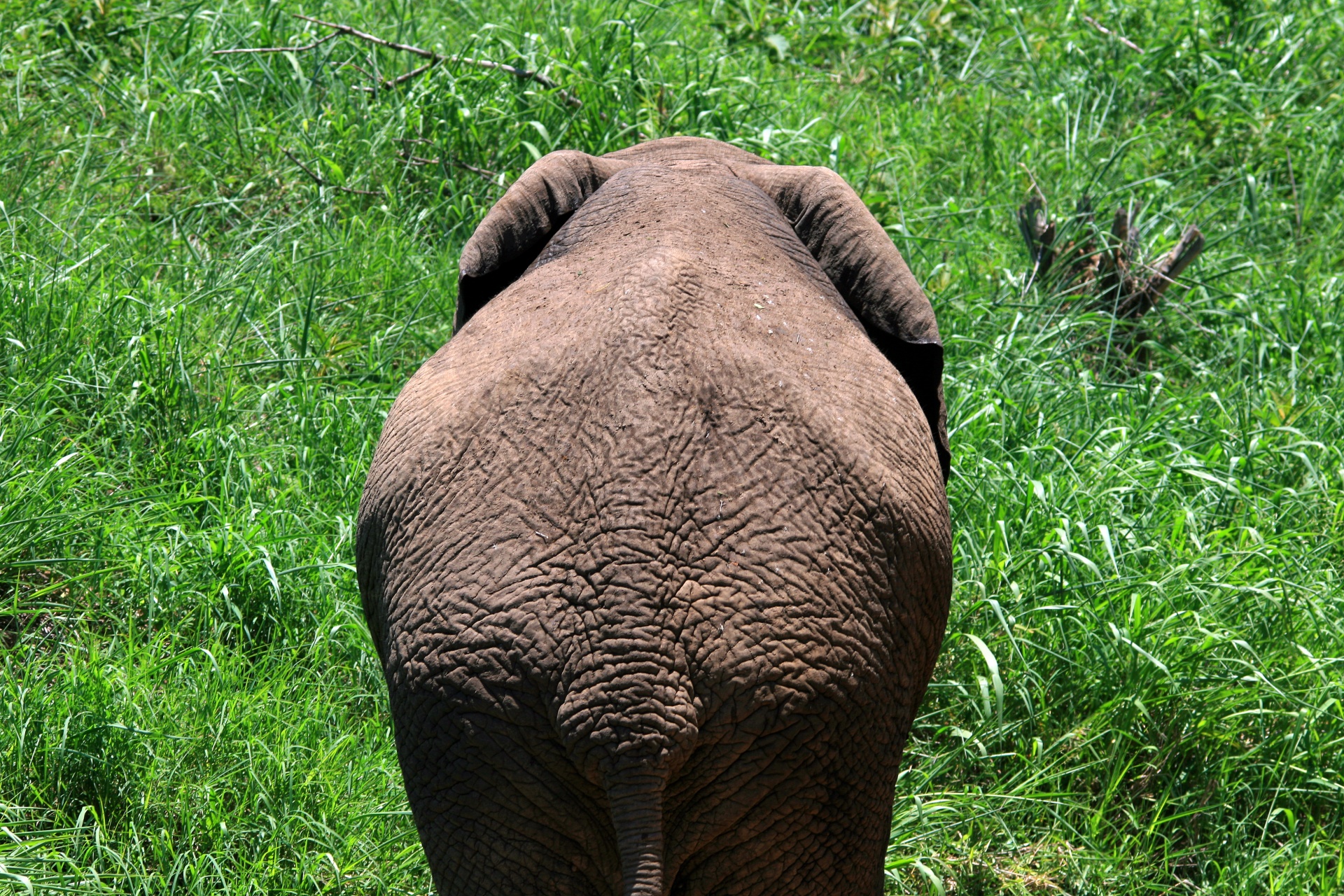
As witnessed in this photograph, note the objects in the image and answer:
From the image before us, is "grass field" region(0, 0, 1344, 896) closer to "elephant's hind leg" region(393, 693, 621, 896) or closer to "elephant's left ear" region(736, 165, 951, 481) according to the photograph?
"elephant's left ear" region(736, 165, 951, 481)

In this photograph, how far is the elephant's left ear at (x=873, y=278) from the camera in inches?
104

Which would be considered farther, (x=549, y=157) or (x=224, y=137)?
(x=224, y=137)

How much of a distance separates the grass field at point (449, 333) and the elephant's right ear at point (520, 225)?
1.18 metres

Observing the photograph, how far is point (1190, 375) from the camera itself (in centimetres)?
523

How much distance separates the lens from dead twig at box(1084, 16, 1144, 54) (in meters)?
6.47

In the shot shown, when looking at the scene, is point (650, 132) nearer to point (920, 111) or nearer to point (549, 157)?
point (920, 111)

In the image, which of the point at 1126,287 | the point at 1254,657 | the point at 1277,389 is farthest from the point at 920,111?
the point at 1254,657

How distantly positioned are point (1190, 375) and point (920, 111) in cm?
180

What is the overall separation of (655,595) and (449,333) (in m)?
2.93

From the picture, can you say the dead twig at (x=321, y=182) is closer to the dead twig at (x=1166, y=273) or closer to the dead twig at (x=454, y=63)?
the dead twig at (x=454, y=63)

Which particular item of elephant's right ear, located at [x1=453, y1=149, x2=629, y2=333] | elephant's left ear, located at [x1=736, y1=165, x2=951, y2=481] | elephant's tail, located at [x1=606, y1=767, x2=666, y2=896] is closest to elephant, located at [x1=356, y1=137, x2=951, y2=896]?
elephant's tail, located at [x1=606, y1=767, x2=666, y2=896]

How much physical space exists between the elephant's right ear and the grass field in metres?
1.18

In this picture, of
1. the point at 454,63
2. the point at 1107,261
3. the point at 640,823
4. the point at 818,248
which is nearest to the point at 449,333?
the point at 454,63

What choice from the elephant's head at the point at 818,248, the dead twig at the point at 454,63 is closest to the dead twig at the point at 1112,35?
the dead twig at the point at 454,63
